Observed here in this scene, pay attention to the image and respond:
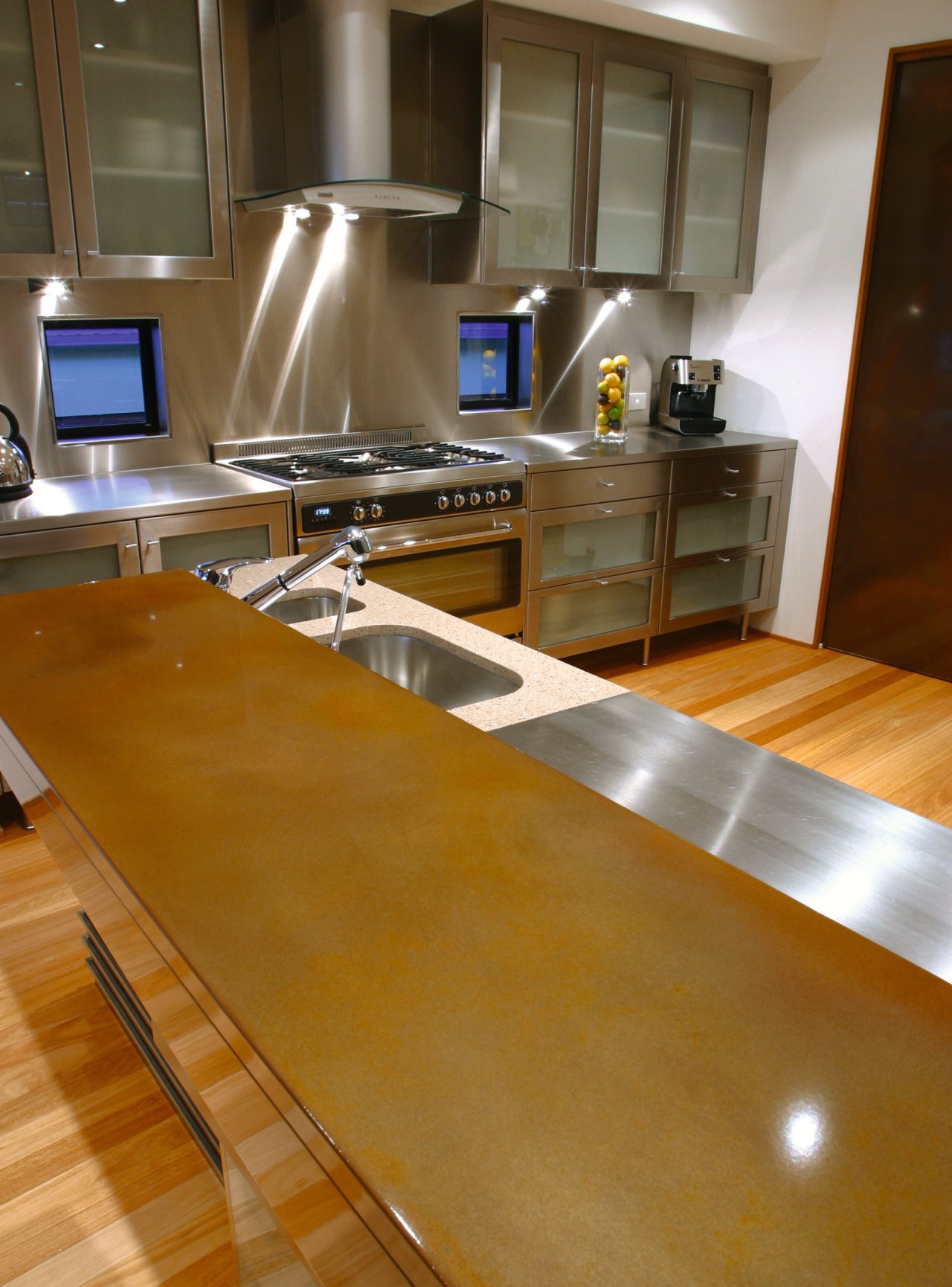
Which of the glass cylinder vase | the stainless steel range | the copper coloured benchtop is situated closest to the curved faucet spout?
the copper coloured benchtop

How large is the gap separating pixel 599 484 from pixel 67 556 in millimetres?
1905

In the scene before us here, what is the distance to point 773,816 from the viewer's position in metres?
1.10

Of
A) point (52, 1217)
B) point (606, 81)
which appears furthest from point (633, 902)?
point (606, 81)

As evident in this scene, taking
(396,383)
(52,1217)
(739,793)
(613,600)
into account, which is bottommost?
(52,1217)

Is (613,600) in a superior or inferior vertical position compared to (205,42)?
inferior

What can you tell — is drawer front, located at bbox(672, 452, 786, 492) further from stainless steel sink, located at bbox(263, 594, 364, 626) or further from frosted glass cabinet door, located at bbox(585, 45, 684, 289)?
stainless steel sink, located at bbox(263, 594, 364, 626)

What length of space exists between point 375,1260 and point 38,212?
2781 mm

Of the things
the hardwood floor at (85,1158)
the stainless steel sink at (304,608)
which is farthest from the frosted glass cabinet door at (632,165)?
the hardwood floor at (85,1158)

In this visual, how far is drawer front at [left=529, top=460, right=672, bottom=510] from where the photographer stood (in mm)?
3492

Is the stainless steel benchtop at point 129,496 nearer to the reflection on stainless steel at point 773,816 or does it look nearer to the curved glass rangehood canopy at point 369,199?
the curved glass rangehood canopy at point 369,199

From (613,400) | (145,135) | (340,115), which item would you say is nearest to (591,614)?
(613,400)

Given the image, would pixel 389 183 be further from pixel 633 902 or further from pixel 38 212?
pixel 633 902

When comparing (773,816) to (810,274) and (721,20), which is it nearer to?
(721,20)

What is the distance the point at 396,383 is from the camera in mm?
3734
